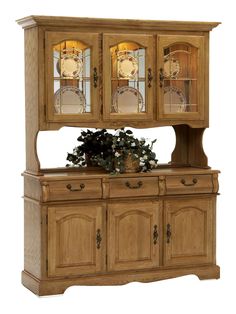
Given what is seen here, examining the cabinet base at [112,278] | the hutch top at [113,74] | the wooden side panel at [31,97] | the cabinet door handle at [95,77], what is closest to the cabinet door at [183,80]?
the hutch top at [113,74]

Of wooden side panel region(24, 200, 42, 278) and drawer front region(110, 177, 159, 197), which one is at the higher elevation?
drawer front region(110, 177, 159, 197)

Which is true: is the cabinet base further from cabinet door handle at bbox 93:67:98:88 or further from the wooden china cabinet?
cabinet door handle at bbox 93:67:98:88

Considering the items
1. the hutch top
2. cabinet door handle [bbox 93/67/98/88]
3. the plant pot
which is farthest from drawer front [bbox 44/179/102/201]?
cabinet door handle [bbox 93/67/98/88]

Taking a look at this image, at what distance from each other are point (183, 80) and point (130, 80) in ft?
1.66

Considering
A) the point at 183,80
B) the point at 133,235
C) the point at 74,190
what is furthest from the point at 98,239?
the point at 183,80

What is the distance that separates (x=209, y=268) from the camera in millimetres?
7789

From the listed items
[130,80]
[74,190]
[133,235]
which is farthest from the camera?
[130,80]

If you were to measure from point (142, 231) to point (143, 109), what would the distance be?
1070 mm

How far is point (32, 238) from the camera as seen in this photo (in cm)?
741

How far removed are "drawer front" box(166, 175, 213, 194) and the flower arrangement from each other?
9.5 inches

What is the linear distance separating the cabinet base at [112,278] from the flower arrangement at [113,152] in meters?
Answer: 0.91

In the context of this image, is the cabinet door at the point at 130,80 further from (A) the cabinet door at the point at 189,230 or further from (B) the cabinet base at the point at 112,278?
(B) the cabinet base at the point at 112,278

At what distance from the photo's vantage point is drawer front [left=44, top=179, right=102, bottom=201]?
7.18m

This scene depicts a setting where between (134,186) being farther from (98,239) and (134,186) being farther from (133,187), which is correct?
(98,239)
